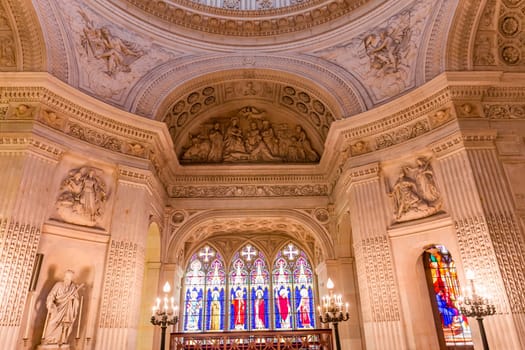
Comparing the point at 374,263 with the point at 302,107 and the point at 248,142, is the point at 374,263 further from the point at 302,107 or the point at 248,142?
the point at 248,142

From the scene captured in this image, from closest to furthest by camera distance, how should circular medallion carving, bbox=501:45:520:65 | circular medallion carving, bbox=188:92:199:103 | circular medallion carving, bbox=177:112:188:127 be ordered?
1. circular medallion carving, bbox=501:45:520:65
2. circular medallion carving, bbox=188:92:199:103
3. circular medallion carving, bbox=177:112:188:127

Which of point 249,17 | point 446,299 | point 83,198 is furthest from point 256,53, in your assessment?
point 446,299

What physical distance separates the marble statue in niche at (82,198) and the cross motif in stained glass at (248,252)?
8393 millimetres

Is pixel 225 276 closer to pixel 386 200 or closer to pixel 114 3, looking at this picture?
pixel 386 200

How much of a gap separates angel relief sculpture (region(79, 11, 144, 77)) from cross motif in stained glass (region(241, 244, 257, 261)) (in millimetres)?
9409

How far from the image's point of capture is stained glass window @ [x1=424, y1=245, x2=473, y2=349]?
9641 mm

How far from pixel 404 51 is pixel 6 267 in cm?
1210

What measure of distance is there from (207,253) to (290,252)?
3.87 m

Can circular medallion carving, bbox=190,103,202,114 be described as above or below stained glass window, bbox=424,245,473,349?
above

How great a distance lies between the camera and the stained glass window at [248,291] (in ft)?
51.4

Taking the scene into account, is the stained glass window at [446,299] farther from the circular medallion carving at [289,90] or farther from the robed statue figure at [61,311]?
the robed statue figure at [61,311]

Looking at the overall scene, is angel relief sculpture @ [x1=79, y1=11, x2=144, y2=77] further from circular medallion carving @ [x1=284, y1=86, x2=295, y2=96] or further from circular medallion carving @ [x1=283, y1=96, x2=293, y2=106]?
circular medallion carving @ [x1=283, y1=96, x2=293, y2=106]

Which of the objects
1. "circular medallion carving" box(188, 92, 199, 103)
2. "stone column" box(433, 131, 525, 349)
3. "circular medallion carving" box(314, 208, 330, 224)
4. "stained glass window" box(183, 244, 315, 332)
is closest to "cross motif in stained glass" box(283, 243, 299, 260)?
"stained glass window" box(183, 244, 315, 332)

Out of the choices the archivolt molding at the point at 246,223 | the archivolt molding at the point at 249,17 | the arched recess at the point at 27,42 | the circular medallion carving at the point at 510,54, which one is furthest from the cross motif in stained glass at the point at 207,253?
the circular medallion carving at the point at 510,54
